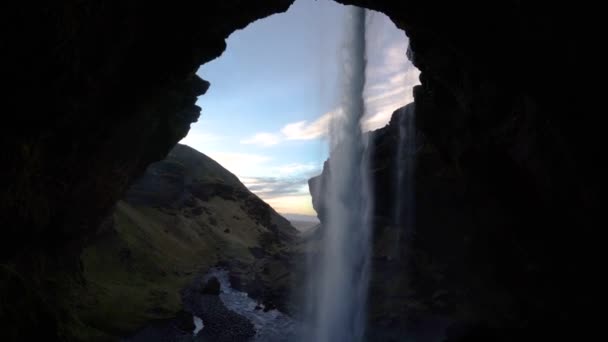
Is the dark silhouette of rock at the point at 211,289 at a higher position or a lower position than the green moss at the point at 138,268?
lower

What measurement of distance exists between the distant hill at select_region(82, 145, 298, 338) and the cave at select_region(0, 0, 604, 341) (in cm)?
687

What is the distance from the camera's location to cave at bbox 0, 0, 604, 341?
1457 cm

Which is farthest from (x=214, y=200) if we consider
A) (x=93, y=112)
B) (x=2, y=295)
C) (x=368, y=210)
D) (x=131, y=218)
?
(x=2, y=295)

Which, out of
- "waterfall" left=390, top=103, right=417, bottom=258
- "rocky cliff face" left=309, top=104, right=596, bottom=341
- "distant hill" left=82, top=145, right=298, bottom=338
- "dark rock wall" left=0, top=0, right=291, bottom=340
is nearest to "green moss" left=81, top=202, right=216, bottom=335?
"distant hill" left=82, top=145, right=298, bottom=338

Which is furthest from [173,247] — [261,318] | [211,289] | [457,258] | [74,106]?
[74,106]

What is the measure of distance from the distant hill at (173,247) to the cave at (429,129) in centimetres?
687

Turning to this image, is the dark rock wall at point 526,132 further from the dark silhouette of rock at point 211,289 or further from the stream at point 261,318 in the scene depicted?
the dark silhouette of rock at point 211,289

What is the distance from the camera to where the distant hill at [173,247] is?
130 feet

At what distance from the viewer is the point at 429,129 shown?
34.0 m

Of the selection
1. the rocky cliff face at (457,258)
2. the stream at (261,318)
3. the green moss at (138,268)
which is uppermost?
the rocky cliff face at (457,258)

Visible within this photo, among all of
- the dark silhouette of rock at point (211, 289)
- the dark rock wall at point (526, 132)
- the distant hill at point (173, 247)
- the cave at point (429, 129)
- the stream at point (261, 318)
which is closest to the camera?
the cave at point (429, 129)

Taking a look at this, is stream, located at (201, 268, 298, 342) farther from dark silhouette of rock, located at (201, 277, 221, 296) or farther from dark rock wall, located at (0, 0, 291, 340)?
dark rock wall, located at (0, 0, 291, 340)

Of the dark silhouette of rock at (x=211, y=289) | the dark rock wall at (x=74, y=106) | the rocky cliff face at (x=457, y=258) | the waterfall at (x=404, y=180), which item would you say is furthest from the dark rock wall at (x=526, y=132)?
the dark silhouette of rock at (x=211, y=289)

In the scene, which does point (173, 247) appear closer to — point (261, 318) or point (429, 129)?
point (261, 318)
